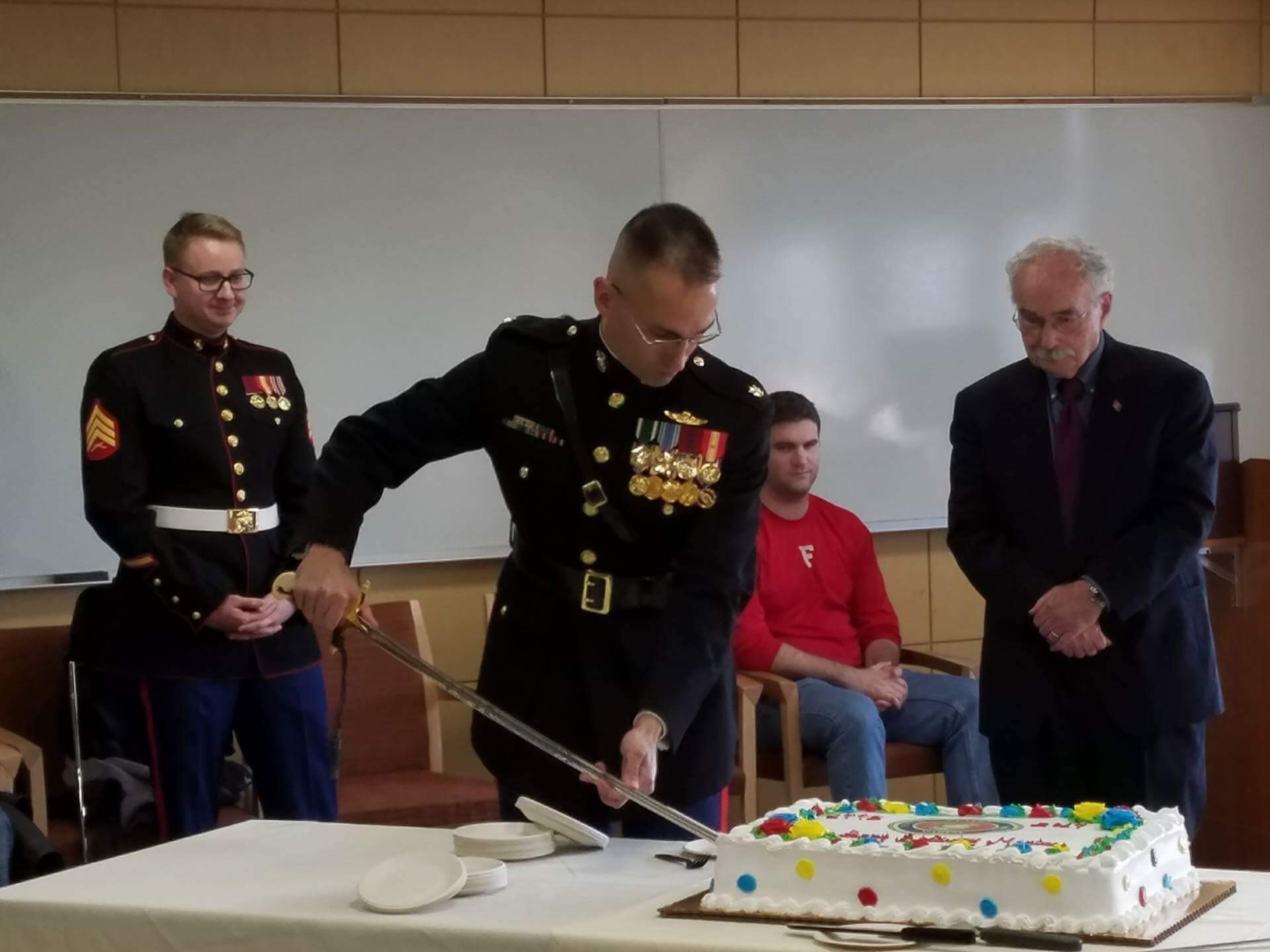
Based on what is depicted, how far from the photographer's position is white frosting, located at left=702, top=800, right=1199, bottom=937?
1581 mm

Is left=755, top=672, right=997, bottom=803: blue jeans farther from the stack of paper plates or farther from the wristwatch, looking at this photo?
the stack of paper plates

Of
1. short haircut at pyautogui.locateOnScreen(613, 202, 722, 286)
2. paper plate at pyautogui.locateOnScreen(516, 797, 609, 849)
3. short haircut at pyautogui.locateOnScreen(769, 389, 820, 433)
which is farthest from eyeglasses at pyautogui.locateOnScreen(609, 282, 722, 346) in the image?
short haircut at pyautogui.locateOnScreen(769, 389, 820, 433)

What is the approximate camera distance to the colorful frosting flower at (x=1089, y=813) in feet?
6.05

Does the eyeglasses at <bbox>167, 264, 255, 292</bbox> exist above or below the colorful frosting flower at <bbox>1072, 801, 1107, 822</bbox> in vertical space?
above

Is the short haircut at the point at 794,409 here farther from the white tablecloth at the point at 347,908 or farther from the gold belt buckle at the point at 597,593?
the white tablecloth at the point at 347,908

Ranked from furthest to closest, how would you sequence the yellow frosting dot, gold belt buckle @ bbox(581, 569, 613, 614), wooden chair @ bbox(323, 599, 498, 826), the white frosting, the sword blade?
wooden chair @ bbox(323, 599, 498, 826), gold belt buckle @ bbox(581, 569, 613, 614), the sword blade, the yellow frosting dot, the white frosting

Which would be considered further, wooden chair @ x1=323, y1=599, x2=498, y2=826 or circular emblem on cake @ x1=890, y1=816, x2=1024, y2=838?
wooden chair @ x1=323, y1=599, x2=498, y2=826

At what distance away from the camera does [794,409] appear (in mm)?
4012

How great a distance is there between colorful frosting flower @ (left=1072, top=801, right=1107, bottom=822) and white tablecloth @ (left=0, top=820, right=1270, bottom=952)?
0.14 meters

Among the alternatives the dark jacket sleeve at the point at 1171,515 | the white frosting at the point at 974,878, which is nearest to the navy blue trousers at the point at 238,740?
the dark jacket sleeve at the point at 1171,515

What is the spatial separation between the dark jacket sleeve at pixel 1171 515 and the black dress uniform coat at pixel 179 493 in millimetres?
1586

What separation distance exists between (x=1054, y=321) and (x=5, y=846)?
2054mm

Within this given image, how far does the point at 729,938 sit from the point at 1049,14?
3634mm

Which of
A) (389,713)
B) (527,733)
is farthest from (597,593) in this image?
(389,713)
